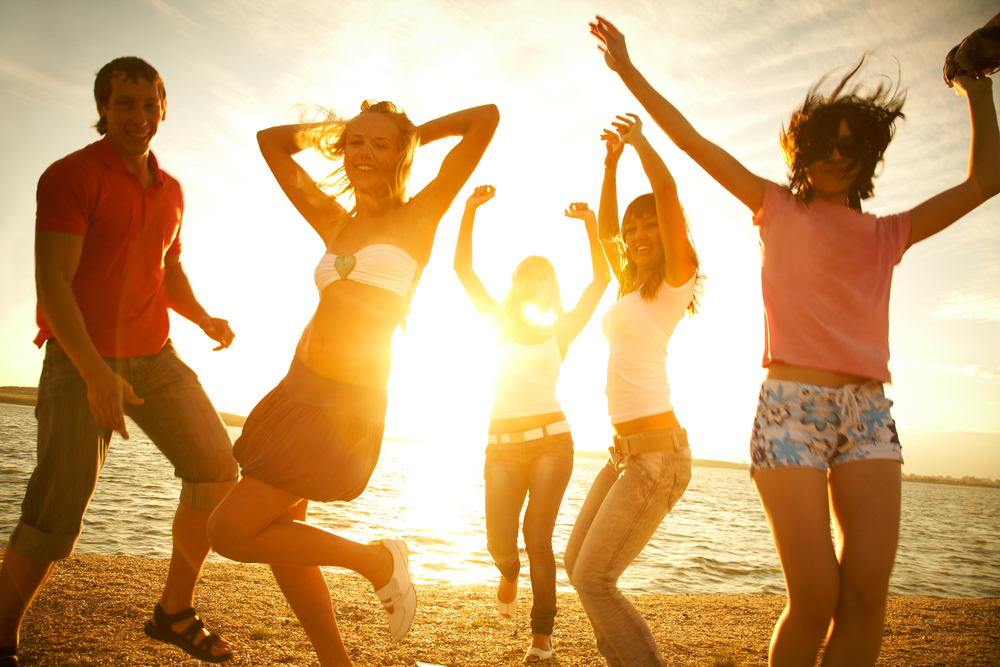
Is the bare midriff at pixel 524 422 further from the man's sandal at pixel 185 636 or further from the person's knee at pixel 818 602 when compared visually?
the person's knee at pixel 818 602

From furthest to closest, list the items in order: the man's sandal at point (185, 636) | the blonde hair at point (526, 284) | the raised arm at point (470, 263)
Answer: the raised arm at point (470, 263) < the blonde hair at point (526, 284) < the man's sandal at point (185, 636)

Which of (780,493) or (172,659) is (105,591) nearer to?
(172,659)

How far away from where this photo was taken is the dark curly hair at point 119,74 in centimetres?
285

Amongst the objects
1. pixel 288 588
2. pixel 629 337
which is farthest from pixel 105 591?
pixel 629 337

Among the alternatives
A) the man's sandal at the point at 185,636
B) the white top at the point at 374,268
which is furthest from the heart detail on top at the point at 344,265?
the man's sandal at the point at 185,636

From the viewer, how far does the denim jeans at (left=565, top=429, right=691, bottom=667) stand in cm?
262

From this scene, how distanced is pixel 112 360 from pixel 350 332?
1364mm

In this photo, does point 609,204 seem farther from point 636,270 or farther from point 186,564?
point 186,564

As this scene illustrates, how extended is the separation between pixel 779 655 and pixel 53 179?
12.1 ft

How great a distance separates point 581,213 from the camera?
15.5 ft

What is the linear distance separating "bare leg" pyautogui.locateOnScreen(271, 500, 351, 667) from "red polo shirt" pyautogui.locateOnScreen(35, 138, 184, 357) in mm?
1305

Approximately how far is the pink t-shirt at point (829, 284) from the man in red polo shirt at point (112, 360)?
9.20ft

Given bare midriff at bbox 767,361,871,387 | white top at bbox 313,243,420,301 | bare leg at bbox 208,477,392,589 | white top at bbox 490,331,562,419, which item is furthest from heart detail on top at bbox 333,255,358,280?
white top at bbox 490,331,562,419

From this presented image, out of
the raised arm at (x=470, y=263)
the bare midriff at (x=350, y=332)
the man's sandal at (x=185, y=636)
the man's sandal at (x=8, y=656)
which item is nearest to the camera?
the bare midriff at (x=350, y=332)
